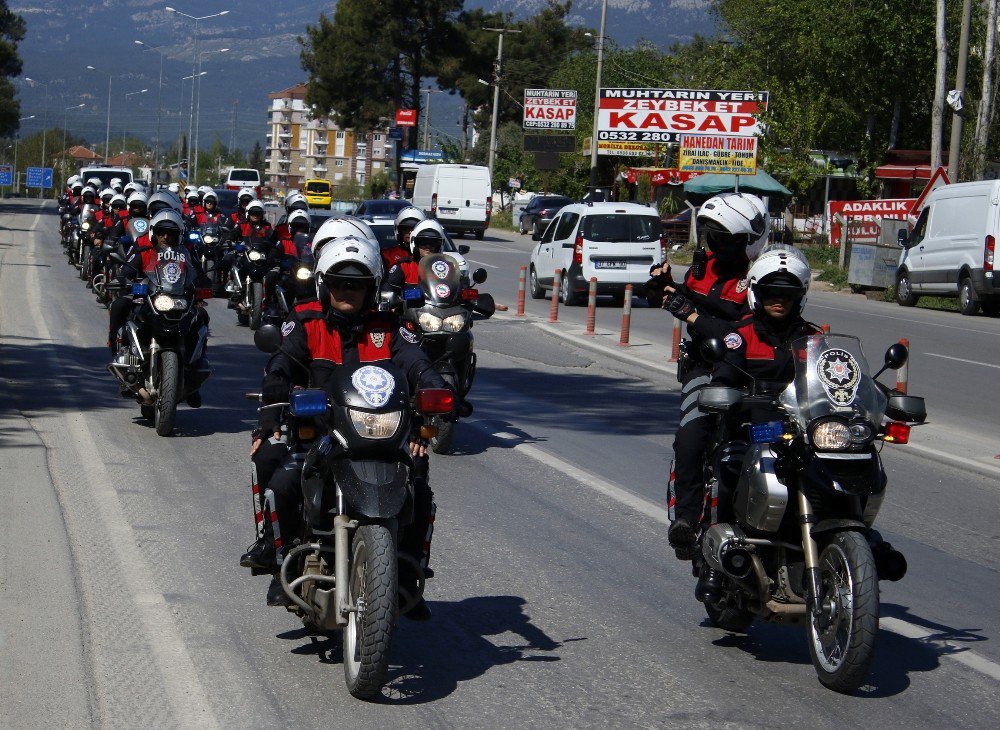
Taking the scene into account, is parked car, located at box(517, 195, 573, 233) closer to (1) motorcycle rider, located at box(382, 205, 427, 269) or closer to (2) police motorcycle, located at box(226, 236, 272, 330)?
(2) police motorcycle, located at box(226, 236, 272, 330)

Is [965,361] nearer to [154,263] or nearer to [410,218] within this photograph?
[410,218]

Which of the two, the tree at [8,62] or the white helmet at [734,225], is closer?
the white helmet at [734,225]

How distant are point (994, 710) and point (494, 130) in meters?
71.0

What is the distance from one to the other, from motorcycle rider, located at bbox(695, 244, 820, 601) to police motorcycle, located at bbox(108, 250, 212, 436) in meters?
6.18

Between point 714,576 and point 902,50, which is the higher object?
point 902,50

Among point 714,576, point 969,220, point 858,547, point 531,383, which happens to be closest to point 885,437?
point 858,547

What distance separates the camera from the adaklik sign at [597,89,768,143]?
5331cm

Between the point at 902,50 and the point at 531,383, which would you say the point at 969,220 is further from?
the point at 902,50

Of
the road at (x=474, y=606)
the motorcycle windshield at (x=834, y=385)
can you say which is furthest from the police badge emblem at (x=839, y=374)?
the road at (x=474, y=606)

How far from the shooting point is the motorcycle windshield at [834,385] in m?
5.28

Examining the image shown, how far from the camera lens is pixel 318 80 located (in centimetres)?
9206

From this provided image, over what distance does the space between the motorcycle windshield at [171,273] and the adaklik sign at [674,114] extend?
137ft

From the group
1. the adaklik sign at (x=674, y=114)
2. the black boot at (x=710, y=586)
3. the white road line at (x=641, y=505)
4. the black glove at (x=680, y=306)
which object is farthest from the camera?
the adaklik sign at (x=674, y=114)

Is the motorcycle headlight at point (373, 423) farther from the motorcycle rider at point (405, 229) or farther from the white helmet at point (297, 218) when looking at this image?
the white helmet at point (297, 218)
